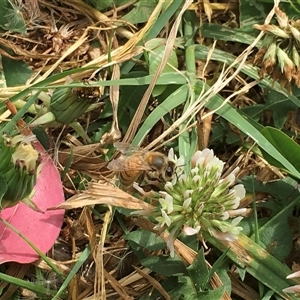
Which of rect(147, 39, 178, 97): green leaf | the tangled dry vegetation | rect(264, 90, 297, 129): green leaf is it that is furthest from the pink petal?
rect(264, 90, 297, 129): green leaf

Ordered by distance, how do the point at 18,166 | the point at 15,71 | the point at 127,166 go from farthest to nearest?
the point at 15,71 → the point at 127,166 → the point at 18,166

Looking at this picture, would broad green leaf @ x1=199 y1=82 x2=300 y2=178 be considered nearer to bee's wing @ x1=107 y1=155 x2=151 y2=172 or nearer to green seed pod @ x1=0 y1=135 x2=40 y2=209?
bee's wing @ x1=107 y1=155 x2=151 y2=172

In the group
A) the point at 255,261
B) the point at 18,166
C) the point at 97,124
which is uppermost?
the point at 18,166

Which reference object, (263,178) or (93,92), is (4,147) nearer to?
(93,92)

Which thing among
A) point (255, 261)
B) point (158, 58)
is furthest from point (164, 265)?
point (158, 58)

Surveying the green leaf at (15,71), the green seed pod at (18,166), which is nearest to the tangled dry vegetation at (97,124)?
the green leaf at (15,71)

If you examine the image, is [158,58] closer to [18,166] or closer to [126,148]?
[126,148]

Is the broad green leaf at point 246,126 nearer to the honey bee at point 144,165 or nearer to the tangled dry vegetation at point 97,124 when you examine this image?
the tangled dry vegetation at point 97,124

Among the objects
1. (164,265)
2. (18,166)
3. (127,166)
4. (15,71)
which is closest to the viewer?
(18,166)
